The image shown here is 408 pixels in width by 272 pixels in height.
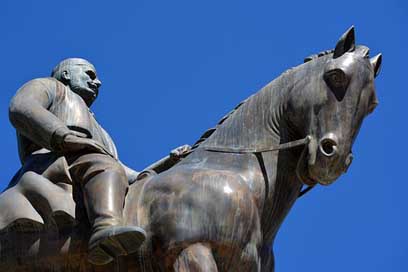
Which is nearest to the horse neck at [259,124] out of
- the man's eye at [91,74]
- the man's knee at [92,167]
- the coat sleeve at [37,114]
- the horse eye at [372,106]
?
the horse eye at [372,106]

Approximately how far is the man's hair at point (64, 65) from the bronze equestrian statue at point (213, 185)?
3.80ft

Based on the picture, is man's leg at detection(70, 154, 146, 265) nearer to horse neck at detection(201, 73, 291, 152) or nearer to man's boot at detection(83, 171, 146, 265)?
man's boot at detection(83, 171, 146, 265)

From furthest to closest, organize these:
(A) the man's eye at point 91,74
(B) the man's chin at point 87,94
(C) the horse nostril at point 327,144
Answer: (A) the man's eye at point 91,74
(B) the man's chin at point 87,94
(C) the horse nostril at point 327,144

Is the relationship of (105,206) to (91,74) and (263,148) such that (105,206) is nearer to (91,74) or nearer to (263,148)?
(263,148)

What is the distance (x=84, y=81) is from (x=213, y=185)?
2.54 meters

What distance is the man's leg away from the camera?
30.8 feet

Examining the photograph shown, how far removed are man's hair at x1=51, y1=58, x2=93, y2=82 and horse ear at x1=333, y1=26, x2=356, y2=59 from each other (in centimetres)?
280

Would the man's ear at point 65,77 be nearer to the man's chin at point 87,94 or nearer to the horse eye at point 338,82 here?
the man's chin at point 87,94

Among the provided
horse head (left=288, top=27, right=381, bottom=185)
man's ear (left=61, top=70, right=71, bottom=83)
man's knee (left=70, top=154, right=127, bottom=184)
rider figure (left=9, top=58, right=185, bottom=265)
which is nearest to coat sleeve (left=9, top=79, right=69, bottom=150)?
rider figure (left=9, top=58, right=185, bottom=265)

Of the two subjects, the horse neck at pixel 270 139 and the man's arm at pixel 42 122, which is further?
the man's arm at pixel 42 122

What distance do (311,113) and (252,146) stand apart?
0.61m

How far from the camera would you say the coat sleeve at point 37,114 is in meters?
10.4

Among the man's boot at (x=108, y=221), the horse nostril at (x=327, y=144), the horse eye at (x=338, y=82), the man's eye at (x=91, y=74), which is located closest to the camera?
the man's boot at (x=108, y=221)

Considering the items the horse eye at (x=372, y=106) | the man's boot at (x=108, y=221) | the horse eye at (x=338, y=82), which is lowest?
the man's boot at (x=108, y=221)
